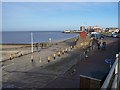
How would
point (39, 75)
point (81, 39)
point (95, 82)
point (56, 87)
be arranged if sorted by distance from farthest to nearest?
point (81, 39) → point (39, 75) → point (56, 87) → point (95, 82)

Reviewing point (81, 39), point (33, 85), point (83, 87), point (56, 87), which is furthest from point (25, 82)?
point (81, 39)

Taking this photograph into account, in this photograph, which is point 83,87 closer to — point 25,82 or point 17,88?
point 17,88

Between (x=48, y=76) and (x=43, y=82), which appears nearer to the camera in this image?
(x=43, y=82)

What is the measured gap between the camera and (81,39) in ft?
194

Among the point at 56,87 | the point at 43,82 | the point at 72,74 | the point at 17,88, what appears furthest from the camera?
the point at 72,74

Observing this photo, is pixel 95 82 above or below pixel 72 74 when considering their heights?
above

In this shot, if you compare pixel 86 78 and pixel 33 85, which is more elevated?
pixel 86 78

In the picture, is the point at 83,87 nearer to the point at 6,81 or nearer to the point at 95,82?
the point at 95,82

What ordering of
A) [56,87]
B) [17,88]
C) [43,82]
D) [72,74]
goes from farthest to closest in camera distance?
[72,74] < [43,82] < [17,88] < [56,87]

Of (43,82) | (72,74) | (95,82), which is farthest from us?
(72,74)

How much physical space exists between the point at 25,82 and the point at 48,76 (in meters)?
2.52

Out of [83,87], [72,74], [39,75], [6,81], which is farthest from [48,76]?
[83,87]

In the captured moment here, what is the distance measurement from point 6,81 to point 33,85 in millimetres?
2768

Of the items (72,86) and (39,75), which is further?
(39,75)
